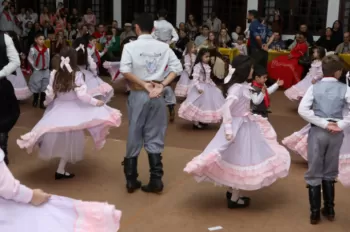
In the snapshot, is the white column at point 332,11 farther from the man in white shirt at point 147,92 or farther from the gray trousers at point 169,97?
the man in white shirt at point 147,92

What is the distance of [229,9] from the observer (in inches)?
661

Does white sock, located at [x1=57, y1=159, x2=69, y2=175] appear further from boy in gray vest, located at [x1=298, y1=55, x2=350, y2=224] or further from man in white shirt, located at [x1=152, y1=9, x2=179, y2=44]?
man in white shirt, located at [x1=152, y1=9, x2=179, y2=44]

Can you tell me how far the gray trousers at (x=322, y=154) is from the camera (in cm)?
458

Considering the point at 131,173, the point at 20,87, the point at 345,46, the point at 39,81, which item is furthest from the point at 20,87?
the point at 345,46

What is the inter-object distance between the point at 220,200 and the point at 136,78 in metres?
1.42

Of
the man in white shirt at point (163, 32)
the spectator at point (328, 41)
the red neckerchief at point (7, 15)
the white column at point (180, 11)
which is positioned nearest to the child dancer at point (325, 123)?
the man in white shirt at point (163, 32)

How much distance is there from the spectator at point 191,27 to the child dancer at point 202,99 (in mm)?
6910

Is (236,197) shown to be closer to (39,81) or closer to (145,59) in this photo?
(145,59)

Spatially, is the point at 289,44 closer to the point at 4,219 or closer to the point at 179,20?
the point at 179,20

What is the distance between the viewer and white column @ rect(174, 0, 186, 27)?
17031mm

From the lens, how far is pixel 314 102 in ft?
15.1

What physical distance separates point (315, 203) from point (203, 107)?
3552 millimetres

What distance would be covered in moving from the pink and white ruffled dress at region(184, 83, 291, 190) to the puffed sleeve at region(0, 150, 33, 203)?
2.03 m

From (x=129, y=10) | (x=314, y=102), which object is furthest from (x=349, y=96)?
(x=129, y=10)
